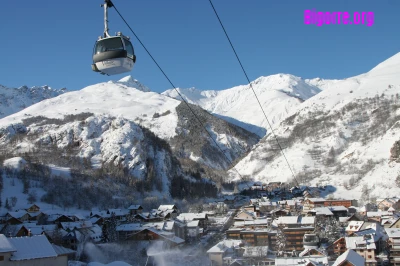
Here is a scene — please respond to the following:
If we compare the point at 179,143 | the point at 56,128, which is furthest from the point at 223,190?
the point at 179,143

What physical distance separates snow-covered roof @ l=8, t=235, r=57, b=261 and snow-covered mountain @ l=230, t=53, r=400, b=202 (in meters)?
60.3

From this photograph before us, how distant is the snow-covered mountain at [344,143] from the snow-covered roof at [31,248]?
60.3 m

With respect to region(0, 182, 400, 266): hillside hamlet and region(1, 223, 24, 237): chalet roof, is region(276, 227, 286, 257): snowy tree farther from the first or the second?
region(1, 223, 24, 237): chalet roof

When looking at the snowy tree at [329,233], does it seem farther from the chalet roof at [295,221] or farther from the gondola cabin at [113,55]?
the gondola cabin at [113,55]

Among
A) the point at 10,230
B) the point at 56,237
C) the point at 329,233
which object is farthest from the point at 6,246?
the point at 329,233

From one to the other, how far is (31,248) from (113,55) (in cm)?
1728

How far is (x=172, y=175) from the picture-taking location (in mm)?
114188

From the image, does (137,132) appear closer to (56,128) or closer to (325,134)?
(56,128)

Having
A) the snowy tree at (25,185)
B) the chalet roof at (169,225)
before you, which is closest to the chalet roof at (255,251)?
the chalet roof at (169,225)

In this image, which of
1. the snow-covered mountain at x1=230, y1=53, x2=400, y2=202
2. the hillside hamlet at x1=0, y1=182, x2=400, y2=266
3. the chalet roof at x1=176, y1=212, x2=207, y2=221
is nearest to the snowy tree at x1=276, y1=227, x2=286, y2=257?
the hillside hamlet at x1=0, y1=182, x2=400, y2=266

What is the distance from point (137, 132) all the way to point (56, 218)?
63373 millimetres

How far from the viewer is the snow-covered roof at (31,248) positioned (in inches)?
A: 932

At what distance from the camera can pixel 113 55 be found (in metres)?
10.0

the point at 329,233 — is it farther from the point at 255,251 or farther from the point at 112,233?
the point at 112,233
